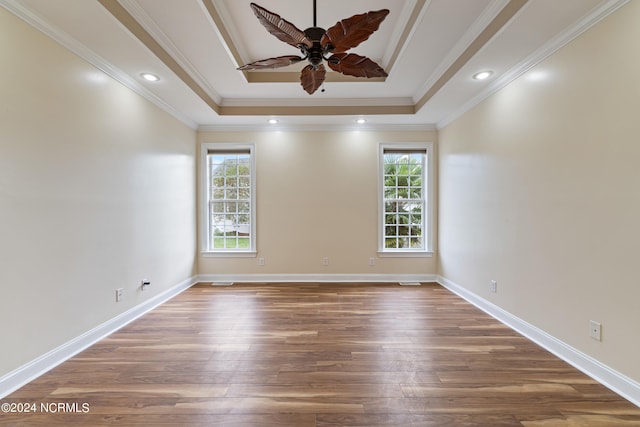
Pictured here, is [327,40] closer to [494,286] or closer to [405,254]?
[494,286]

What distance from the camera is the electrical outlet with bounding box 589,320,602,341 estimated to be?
1907 millimetres

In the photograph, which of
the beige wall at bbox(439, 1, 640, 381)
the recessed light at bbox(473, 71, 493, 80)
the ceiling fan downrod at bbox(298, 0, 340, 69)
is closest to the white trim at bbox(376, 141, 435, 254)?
the beige wall at bbox(439, 1, 640, 381)

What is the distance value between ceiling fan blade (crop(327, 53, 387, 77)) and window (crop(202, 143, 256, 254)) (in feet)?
9.18

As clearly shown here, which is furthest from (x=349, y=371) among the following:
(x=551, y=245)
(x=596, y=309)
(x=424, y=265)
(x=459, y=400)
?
(x=424, y=265)

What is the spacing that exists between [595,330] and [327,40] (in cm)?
274

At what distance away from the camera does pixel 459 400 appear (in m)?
1.71

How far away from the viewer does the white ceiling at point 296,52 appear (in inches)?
77.8

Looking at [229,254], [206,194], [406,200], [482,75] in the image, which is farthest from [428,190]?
[206,194]

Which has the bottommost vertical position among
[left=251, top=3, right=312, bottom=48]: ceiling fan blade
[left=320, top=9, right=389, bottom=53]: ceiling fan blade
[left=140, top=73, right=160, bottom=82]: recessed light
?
[left=320, top=9, right=389, bottom=53]: ceiling fan blade

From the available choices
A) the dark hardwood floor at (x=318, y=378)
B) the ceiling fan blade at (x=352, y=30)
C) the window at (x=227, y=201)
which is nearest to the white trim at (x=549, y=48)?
the ceiling fan blade at (x=352, y=30)

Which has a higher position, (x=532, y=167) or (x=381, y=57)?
(x=381, y=57)

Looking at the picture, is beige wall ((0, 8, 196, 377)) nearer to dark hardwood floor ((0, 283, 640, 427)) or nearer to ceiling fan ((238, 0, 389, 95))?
dark hardwood floor ((0, 283, 640, 427))

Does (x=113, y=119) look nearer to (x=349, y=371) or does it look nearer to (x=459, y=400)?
(x=349, y=371)

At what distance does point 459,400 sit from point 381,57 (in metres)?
3.36
